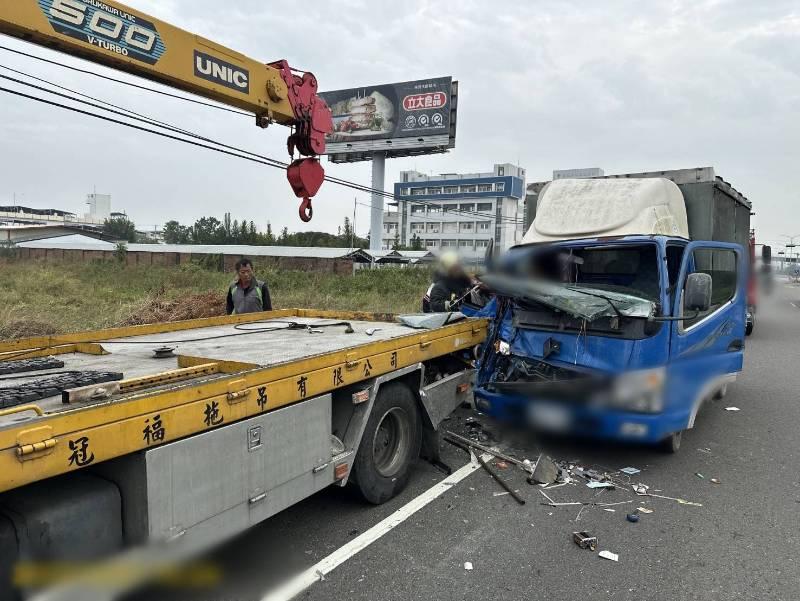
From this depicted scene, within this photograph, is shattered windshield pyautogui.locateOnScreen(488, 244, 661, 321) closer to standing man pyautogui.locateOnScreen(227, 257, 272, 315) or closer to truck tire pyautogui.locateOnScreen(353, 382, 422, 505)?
truck tire pyautogui.locateOnScreen(353, 382, 422, 505)

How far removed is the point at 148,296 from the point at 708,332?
19248 millimetres

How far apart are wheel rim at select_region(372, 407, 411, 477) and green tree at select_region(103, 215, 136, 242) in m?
104

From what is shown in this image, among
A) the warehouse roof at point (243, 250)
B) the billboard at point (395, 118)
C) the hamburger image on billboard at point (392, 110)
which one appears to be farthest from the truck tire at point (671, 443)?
the hamburger image on billboard at point (392, 110)

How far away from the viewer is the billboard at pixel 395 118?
51.0m

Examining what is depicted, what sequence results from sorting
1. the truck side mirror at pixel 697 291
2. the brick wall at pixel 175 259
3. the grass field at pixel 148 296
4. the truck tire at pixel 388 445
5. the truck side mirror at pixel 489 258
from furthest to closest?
the brick wall at pixel 175 259
the grass field at pixel 148 296
the truck side mirror at pixel 489 258
the truck side mirror at pixel 697 291
the truck tire at pixel 388 445

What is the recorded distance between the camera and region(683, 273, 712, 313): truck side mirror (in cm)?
518

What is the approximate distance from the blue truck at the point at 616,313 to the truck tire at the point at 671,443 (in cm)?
1

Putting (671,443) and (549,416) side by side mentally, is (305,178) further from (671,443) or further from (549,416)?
(671,443)

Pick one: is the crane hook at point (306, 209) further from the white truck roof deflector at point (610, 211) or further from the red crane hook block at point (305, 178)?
the white truck roof deflector at point (610, 211)

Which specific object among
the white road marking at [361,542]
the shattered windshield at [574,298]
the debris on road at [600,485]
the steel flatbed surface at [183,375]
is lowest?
the white road marking at [361,542]

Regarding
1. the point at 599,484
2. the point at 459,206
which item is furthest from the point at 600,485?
the point at 459,206

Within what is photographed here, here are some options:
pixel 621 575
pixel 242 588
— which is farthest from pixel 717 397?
pixel 242 588

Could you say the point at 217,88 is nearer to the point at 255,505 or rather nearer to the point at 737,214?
the point at 255,505

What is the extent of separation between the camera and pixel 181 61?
396cm
